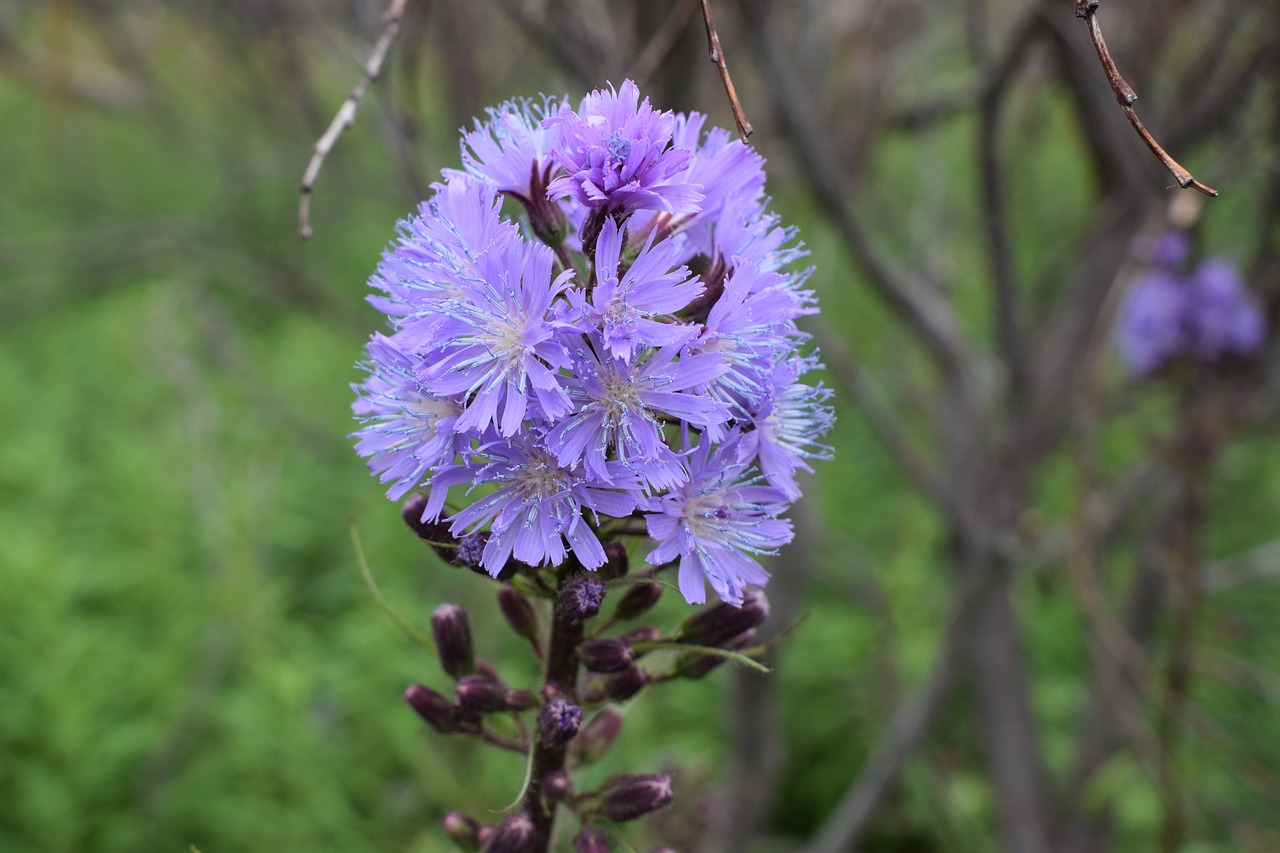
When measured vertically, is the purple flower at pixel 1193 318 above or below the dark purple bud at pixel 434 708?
above

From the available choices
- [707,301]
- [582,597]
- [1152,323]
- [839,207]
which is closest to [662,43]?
[839,207]

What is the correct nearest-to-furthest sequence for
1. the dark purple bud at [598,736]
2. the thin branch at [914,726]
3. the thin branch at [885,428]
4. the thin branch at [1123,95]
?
the thin branch at [1123,95] → the dark purple bud at [598,736] → the thin branch at [914,726] → the thin branch at [885,428]

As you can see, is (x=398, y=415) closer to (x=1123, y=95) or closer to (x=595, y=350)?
(x=595, y=350)

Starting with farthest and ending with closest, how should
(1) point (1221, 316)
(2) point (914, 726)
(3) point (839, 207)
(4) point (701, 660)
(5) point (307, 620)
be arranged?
(5) point (307, 620)
(1) point (1221, 316)
(2) point (914, 726)
(3) point (839, 207)
(4) point (701, 660)

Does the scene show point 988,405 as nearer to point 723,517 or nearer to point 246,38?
point 723,517

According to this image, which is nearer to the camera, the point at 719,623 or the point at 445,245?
the point at 445,245

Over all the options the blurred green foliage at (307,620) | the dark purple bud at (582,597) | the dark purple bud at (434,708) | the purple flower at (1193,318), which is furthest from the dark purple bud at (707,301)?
the purple flower at (1193,318)

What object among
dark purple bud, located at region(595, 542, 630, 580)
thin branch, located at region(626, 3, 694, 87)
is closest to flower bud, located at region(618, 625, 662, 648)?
dark purple bud, located at region(595, 542, 630, 580)

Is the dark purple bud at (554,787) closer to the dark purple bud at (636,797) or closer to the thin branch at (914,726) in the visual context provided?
the dark purple bud at (636,797)
